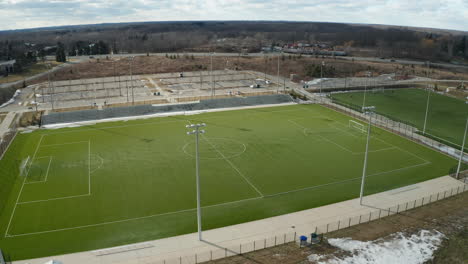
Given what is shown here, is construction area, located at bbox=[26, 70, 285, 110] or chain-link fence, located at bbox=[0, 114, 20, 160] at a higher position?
construction area, located at bbox=[26, 70, 285, 110]

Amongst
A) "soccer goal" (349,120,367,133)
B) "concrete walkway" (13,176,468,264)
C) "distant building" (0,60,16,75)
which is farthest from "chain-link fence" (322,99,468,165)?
"distant building" (0,60,16,75)

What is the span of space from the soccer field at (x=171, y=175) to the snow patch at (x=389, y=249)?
805 centimetres

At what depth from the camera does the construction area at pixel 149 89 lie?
84375mm

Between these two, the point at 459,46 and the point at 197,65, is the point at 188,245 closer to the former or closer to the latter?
the point at 197,65

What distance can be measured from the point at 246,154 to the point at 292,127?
1603cm

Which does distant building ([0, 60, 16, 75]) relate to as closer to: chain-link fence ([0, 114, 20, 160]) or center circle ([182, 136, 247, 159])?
chain-link fence ([0, 114, 20, 160])

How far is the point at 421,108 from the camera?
8069cm

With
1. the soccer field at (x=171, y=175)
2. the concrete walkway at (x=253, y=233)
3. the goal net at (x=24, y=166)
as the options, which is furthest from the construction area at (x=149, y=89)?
the concrete walkway at (x=253, y=233)

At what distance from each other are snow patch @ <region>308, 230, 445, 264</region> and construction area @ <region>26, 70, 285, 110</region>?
59488 mm

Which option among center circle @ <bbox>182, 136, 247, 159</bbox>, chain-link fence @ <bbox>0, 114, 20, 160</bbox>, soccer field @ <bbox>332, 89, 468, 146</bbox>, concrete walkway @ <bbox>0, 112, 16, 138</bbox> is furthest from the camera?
soccer field @ <bbox>332, 89, 468, 146</bbox>

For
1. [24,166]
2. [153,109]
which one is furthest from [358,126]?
[24,166]

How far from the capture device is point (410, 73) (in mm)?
125875

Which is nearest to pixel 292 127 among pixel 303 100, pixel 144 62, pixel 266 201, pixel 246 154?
pixel 246 154

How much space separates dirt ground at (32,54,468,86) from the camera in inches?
4860
